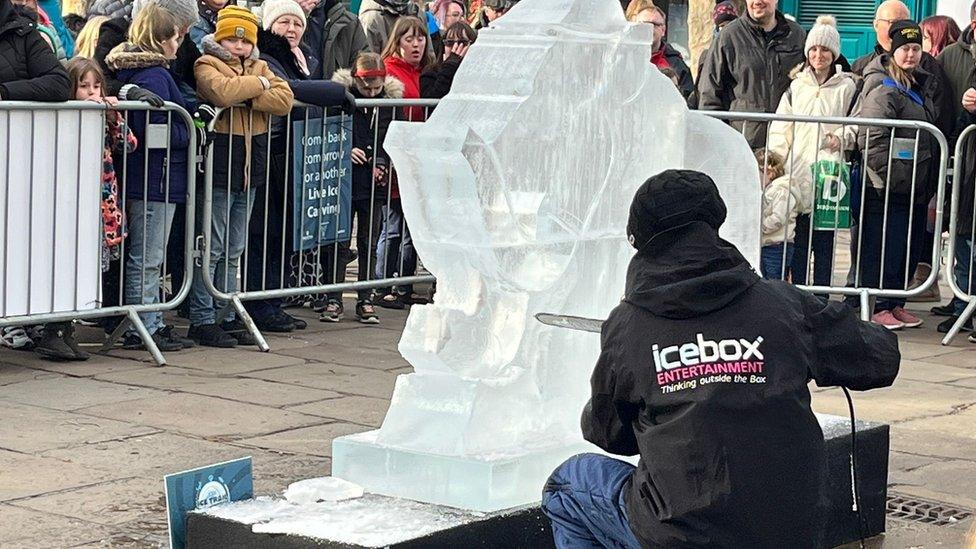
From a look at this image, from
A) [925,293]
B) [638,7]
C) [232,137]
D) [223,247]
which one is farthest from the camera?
[638,7]

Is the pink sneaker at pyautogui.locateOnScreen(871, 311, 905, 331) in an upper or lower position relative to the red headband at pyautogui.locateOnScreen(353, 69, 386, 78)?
lower

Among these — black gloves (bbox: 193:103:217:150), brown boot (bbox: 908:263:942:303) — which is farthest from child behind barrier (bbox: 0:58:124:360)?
brown boot (bbox: 908:263:942:303)

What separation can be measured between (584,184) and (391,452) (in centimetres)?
109

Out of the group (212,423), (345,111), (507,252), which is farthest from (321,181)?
(507,252)

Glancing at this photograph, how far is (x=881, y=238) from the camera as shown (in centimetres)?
1054

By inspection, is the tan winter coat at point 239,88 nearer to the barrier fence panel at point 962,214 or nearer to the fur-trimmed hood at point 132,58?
the fur-trimmed hood at point 132,58

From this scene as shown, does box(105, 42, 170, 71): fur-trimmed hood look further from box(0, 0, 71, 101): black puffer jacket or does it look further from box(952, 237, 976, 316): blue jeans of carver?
box(952, 237, 976, 316): blue jeans of carver

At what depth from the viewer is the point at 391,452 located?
506 centimetres

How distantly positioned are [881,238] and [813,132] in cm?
81

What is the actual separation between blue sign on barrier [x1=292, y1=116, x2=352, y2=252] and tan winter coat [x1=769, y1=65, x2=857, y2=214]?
2747 millimetres

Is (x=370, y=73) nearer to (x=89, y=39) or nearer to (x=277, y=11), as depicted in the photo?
(x=277, y=11)

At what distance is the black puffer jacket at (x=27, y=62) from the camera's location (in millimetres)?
8062

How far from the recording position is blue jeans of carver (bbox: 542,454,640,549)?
430 centimetres

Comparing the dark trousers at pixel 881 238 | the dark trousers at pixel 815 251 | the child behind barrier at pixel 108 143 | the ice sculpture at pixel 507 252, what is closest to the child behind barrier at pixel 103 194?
the child behind barrier at pixel 108 143
